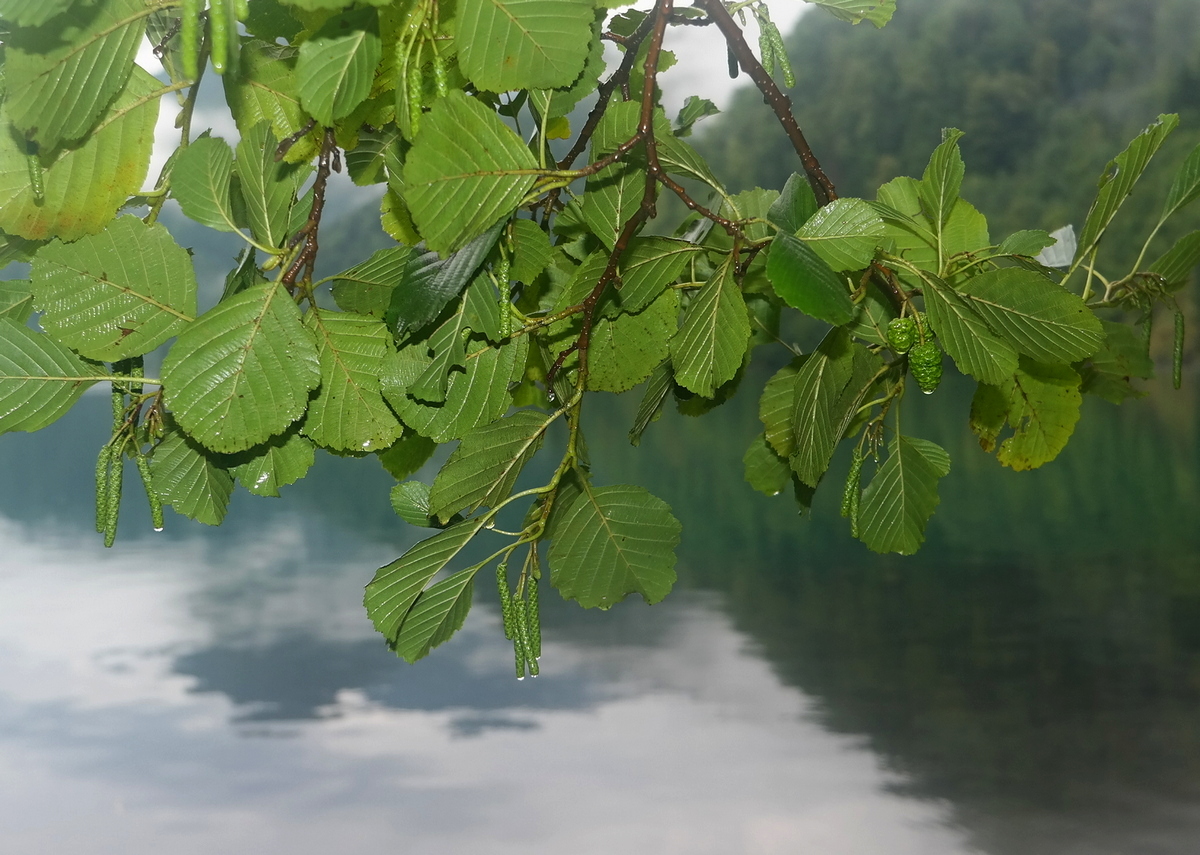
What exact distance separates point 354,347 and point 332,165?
60 millimetres

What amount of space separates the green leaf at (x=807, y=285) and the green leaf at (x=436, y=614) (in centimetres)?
14

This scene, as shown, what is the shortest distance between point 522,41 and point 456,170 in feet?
0.13

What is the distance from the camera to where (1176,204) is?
0.41 metres

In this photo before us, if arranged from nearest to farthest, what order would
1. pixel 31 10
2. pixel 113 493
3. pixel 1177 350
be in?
pixel 31 10 → pixel 113 493 → pixel 1177 350

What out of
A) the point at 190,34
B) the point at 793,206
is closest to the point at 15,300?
the point at 190,34

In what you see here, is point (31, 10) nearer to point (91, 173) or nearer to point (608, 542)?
point (91, 173)

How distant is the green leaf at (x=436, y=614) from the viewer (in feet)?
1.08

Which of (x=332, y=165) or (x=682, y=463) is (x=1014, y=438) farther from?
(x=682, y=463)

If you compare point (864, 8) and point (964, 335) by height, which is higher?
point (864, 8)

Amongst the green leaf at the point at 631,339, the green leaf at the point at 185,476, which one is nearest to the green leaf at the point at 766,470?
the green leaf at the point at 631,339

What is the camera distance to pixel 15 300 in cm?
33

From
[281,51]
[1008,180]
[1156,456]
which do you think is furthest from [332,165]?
[1008,180]

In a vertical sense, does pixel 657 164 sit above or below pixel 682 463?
below

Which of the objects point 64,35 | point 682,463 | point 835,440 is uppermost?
point 682,463
